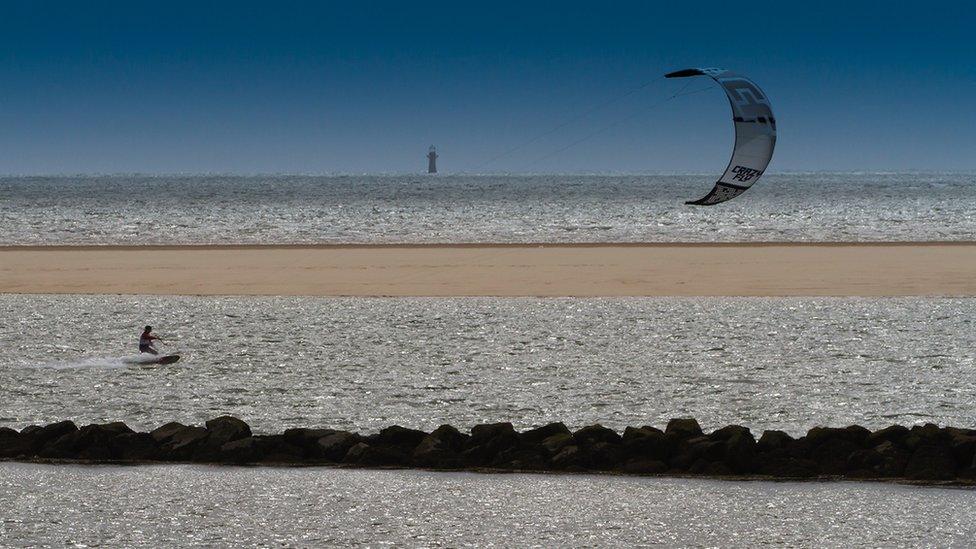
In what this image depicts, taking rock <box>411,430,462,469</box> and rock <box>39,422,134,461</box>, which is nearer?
rock <box>411,430,462,469</box>

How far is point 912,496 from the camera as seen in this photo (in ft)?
26.3

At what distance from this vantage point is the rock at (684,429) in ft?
29.2

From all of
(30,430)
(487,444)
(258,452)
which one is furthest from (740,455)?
(30,430)

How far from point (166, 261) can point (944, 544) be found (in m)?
26.0

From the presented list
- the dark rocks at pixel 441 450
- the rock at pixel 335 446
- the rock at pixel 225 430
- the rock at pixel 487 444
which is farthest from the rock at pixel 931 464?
the rock at pixel 225 430

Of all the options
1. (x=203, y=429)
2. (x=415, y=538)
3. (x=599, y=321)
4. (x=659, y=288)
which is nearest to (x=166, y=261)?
(x=659, y=288)

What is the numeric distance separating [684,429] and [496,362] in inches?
217

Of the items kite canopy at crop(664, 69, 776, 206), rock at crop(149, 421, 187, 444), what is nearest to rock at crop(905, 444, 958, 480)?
rock at crop(149, 421, 187, 444)

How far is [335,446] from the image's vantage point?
9.02 metres

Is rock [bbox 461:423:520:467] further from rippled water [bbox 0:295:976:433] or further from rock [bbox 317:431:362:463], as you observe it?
rippled water [bbox 0:295:976:433]

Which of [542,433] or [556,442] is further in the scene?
[542,433]

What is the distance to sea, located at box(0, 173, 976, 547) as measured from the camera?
7.45 meters

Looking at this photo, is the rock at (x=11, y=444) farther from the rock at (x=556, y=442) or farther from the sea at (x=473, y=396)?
the rock at (x=556, y=442)

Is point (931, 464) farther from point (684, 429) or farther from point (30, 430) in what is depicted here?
point (30, 430)
